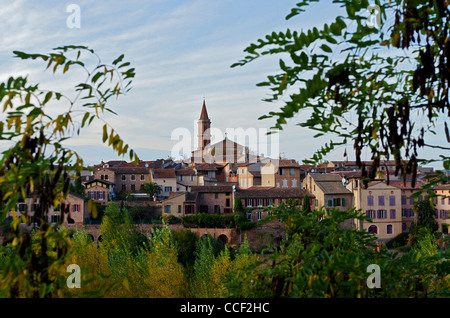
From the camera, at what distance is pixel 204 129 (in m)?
100

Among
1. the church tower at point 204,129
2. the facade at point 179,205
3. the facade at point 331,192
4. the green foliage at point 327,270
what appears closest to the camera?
the green foliage at point 327,270

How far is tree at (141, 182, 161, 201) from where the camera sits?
50.9m

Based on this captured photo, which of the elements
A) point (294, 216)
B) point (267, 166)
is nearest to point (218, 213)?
point (267, 166)

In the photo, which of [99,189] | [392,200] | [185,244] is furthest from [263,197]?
[99,189]

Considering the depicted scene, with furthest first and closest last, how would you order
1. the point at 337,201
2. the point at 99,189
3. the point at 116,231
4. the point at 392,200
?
the point at 99,189, the point at 337,201, the point at 392,200, the point at 116,231

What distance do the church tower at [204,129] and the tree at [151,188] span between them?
4427 centimetres

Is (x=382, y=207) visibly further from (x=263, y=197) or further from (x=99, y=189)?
(x=99, y=189)

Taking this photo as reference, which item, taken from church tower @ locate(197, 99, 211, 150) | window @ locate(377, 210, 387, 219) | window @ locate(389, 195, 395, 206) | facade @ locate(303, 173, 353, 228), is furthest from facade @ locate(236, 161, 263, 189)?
church tower @ locate(197, 99, 211, 150)

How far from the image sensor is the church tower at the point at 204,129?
9825 cm

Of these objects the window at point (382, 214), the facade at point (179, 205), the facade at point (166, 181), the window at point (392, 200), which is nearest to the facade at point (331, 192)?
the window at point (382, 214)

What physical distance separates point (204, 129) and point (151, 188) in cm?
5026

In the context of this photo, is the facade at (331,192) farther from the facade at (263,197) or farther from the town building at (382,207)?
the facade at (263,197)

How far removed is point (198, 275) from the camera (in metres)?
17.7

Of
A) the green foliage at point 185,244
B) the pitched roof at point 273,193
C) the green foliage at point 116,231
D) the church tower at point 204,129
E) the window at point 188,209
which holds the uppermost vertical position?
the church tower at point 204,129
